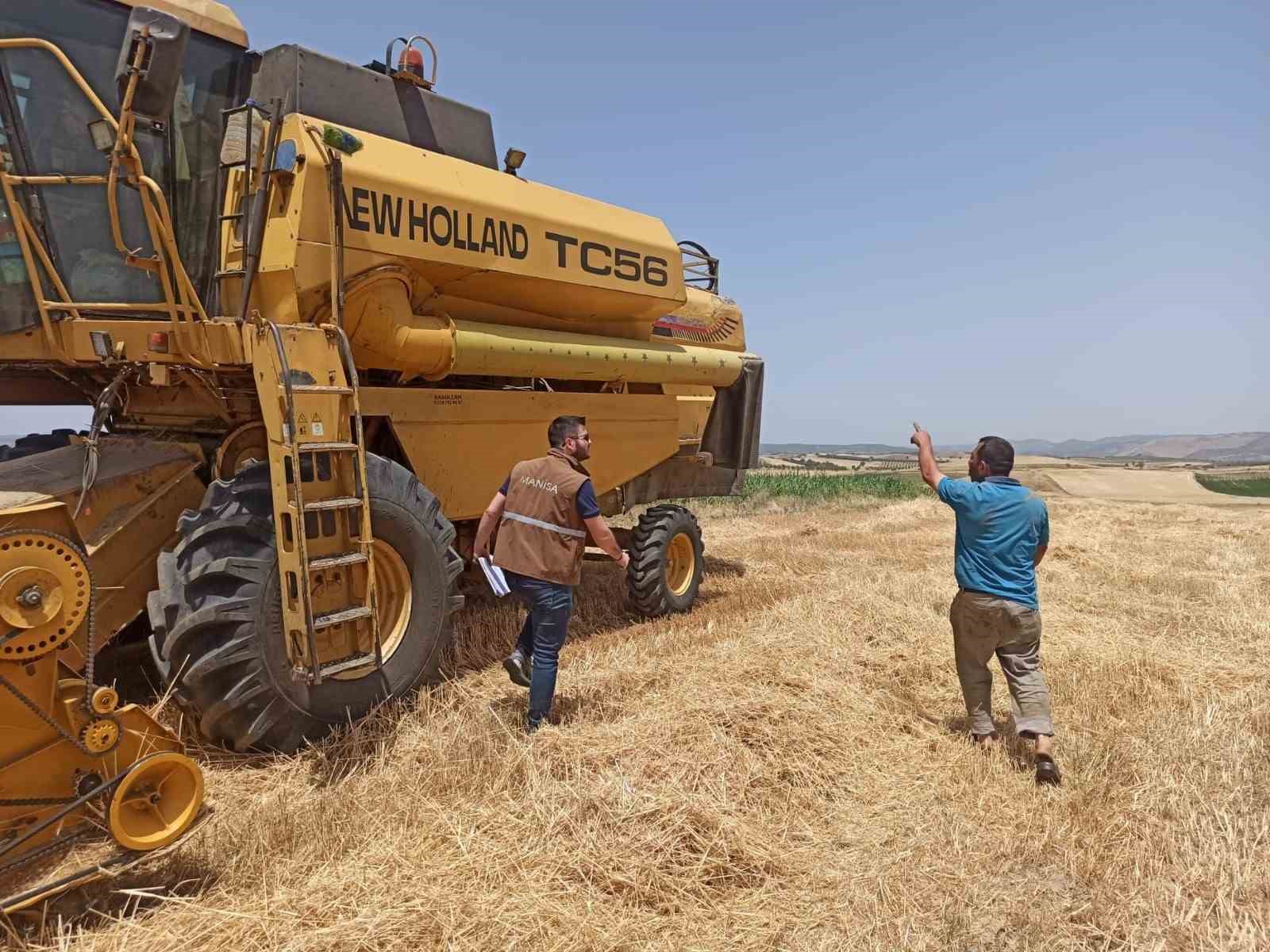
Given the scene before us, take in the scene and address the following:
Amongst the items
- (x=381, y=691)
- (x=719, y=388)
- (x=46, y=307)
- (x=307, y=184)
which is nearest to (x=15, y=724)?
(x=381, y=691)

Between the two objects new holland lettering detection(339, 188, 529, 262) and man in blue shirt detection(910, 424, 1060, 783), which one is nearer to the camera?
man in blue shirt detection(910, 424, 1060, 783)

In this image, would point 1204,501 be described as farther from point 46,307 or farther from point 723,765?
point 46,307

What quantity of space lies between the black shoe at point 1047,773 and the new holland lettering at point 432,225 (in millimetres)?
4279

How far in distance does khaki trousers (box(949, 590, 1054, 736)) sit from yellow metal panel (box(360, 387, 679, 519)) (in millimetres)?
3067

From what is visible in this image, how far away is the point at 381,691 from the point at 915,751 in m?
2.68

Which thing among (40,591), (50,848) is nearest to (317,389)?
→ (40,591)

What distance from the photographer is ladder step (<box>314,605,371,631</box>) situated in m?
3.73

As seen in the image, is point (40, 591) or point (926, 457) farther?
point (926, 457)

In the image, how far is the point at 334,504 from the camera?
386cm

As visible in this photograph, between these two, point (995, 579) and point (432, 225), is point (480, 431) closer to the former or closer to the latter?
point (432, 225)

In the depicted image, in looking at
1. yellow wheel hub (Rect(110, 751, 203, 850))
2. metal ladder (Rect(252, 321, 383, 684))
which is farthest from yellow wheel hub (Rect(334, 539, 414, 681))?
yellow wheel hub (Rect(110, 751, 203, 850))

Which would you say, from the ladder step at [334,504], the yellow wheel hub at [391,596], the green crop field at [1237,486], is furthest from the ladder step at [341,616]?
the green crop field at [1237,486]

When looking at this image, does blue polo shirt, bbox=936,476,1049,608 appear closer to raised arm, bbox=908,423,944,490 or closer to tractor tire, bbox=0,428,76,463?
raised arm, bbox=908,423,944,490

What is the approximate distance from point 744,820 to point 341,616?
202cm
